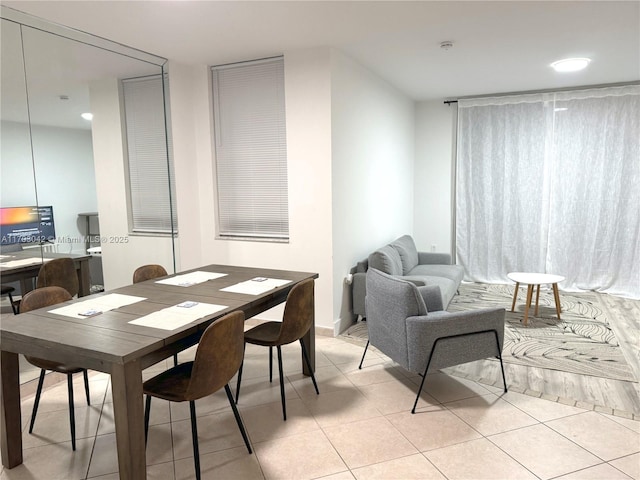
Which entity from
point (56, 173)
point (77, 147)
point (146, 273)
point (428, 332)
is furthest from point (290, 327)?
point (77, 147)

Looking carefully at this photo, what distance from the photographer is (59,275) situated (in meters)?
3.27

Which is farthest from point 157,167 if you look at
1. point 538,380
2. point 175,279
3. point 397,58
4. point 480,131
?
point 480,131

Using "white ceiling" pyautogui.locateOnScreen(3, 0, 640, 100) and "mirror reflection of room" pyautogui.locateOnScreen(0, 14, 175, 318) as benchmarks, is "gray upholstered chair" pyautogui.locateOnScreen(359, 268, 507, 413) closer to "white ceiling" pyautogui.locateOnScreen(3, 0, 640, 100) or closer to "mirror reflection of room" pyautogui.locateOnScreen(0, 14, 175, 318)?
"white ceiling" pyautogui.locateOnScreen(3, 0, 640, 100)

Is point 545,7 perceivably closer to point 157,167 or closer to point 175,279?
point 175,279

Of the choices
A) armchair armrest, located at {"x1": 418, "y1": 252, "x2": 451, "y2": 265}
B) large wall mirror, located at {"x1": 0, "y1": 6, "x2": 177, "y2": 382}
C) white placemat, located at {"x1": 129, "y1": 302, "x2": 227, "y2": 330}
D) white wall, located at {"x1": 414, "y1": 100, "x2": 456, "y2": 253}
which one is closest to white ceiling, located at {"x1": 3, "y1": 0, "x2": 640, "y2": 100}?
large wall mirror, located at {"x1": 0, "y1": 6, "x2": 177, "y2": 382}

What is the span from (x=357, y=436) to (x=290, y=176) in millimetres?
2378

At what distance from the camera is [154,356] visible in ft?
6.52

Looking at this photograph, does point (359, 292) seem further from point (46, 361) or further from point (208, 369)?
point (46, 361)

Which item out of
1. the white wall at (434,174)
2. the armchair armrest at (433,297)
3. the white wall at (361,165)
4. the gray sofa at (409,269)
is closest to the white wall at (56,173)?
the white wall at (361,165)

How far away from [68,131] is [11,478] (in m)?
2.25

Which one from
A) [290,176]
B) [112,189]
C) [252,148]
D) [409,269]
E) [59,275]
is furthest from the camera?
[409,269]

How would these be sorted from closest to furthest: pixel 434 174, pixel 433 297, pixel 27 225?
1. pixel 27 225
2. pixel 433 297
3. pixel 434 174

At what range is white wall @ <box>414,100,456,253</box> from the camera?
6367 mm

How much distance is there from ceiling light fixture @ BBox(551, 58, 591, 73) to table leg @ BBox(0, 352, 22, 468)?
5.04m
